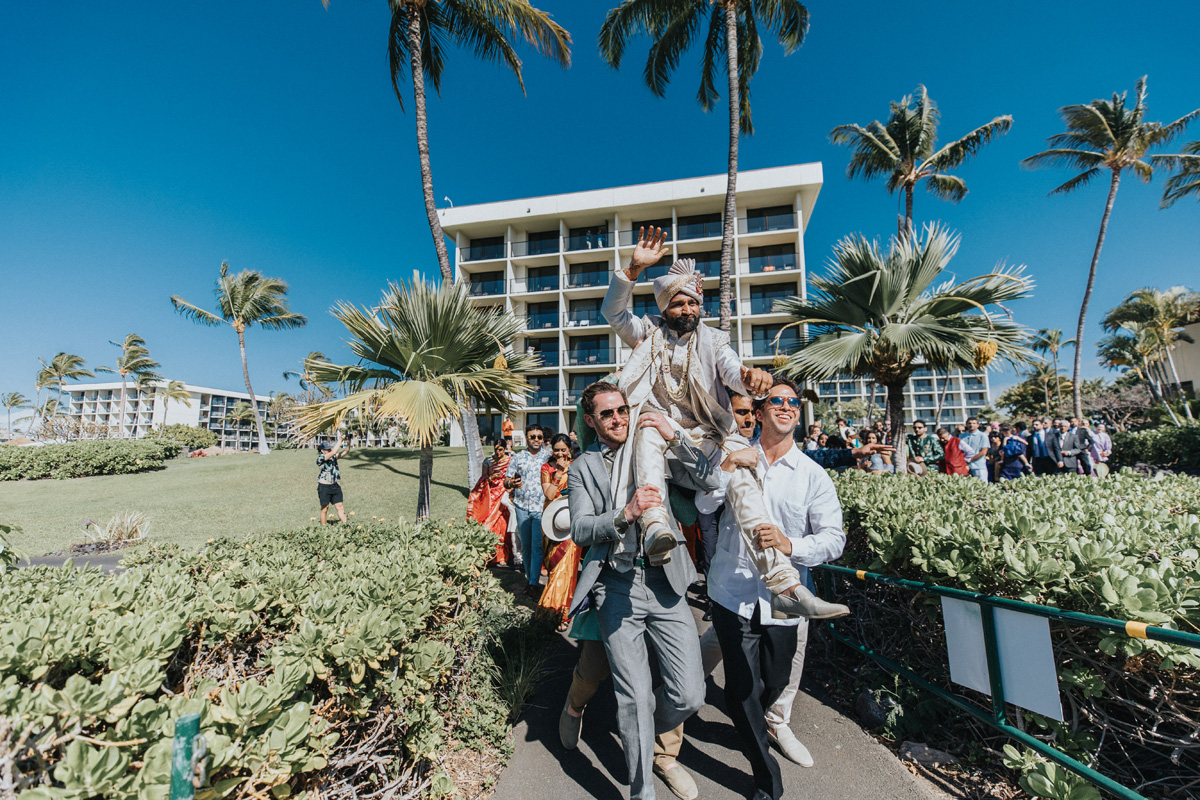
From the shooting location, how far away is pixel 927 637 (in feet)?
9.51

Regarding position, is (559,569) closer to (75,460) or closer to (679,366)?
(679,366)

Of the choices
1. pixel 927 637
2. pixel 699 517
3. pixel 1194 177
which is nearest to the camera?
pixel 927 637

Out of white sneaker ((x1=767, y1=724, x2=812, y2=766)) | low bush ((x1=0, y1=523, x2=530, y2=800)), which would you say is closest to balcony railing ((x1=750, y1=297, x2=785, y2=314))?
white sneaker ((x1=767, y1=724, x2=812, y2=766))

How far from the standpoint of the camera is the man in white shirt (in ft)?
8.26

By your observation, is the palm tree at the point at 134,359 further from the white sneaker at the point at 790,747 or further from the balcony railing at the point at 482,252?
the white sneaker at the point at 790,747

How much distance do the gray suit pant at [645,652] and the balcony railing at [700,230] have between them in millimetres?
31360

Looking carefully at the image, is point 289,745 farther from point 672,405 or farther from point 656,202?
point 656,202

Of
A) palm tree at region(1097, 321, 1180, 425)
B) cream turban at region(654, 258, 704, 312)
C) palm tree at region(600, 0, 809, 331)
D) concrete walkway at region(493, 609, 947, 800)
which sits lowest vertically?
concrete walkway at region(493, 609, 947, 800)

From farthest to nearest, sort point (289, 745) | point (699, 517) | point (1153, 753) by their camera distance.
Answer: point (699, 517) < point (1153, 753) < point (289, 745)

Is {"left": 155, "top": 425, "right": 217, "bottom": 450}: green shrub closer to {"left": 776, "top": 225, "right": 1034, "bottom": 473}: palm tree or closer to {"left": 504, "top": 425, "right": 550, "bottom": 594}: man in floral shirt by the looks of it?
{"left": 504, "top": 425, "right": 550, "bottom": 594}: man in floral shirt

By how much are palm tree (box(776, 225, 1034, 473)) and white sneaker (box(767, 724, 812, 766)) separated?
19.8ft

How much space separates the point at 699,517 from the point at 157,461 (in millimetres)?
28290

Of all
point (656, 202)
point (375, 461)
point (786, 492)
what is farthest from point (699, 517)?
point (656, 202)

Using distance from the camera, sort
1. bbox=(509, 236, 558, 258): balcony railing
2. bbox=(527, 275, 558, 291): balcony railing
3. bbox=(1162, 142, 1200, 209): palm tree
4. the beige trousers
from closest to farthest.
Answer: the beige trousers
bbox=(1162, 142, 1200, 209): palm tree
bbox=(527, 275, 558, 291): balcony railing
bbox=(509, 236, 558, 258): balcony railing
